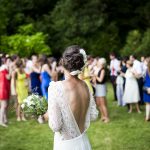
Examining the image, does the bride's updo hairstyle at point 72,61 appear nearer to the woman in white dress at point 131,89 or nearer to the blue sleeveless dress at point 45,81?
the blue sleeveless dress at point 45,81

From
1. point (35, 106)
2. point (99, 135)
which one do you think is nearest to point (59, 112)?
point (35, 106)

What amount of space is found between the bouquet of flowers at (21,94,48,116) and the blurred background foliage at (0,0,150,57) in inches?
777

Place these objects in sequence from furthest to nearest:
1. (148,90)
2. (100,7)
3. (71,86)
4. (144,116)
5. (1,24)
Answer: (100,7)
(1,24)
(144,116)
(148,90)
(71,86)

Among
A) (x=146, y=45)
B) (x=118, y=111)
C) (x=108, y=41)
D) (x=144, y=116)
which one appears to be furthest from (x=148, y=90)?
(x=108, y=41)

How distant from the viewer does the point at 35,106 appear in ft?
17.4

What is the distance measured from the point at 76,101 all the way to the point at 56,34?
86.8ft

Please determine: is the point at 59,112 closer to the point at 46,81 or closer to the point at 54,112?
the point at 54,112

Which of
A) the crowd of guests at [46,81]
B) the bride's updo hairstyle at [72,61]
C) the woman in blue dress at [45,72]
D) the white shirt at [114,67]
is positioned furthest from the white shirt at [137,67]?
the bride's updo hairstyle at [72,61]

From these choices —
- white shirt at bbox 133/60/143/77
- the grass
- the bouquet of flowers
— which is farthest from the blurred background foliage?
the bouquet of flowers

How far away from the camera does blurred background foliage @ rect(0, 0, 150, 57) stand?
2770cm

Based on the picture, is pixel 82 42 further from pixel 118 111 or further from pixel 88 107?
pixel 88 107

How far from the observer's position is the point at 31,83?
1309 cm

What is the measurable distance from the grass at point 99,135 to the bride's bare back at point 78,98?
4.51 m

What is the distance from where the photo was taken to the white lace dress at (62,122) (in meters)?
4.40
